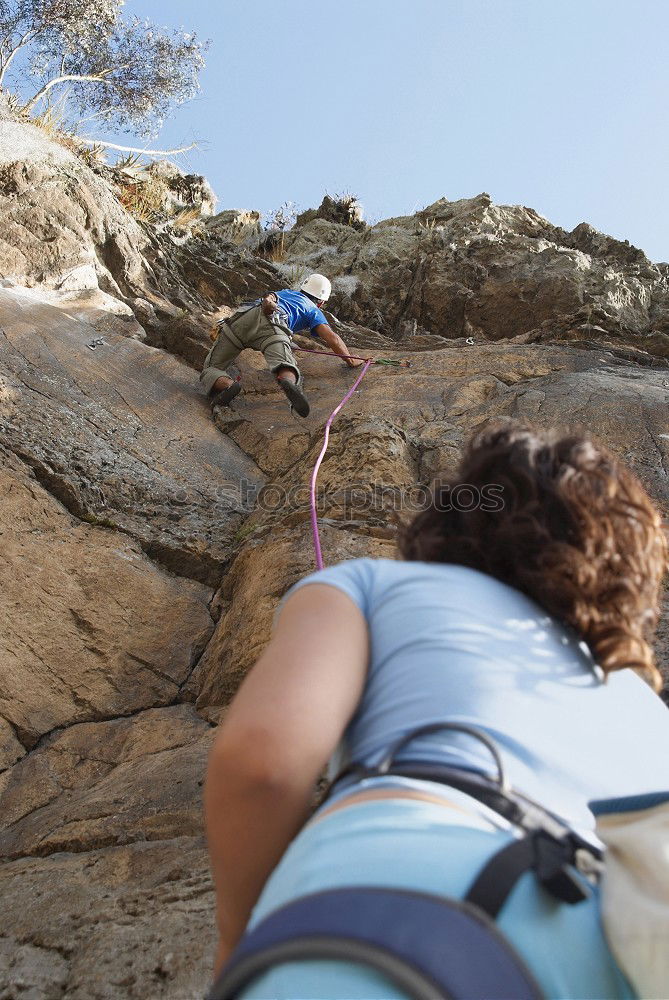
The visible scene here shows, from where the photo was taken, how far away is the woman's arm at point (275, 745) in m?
1.24

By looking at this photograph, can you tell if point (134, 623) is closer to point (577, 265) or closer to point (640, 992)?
point (640, 992)

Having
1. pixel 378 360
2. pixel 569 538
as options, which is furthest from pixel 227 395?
pixel 569 538

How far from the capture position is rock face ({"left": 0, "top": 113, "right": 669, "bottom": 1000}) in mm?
3006

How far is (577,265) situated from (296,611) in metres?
9.87

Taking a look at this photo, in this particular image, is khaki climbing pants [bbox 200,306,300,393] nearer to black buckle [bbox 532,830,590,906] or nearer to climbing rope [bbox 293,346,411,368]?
climbing rope [bbox 293,346,411,368]

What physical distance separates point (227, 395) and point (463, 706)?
583cm

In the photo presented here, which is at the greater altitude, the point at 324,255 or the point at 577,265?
the point at 577,265

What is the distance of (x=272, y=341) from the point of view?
7.55 metres

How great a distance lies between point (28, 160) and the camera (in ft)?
26.2

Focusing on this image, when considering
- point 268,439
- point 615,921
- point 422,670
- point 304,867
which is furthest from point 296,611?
point 268,439

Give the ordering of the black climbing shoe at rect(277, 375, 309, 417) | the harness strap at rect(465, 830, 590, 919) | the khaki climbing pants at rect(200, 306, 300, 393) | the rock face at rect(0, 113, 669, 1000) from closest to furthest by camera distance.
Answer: the harness strap at rect(465, 830, 590, 919) → the rock face at rect(0, 113, 669, 1000) → the black climbing shoe at rect(277, 375, 309, 417) → the khaki climbing pants at rect(200, 306, 300, 393)

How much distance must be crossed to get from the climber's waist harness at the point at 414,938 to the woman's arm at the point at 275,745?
0.75 feet

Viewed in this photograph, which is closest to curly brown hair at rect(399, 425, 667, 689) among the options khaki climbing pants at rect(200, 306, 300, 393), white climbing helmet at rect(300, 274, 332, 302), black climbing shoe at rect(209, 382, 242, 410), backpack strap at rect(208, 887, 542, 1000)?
backpack strap at rect(208, 887, 542, 1000)

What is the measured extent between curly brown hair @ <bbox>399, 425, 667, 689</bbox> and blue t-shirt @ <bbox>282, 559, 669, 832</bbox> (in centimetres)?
6
